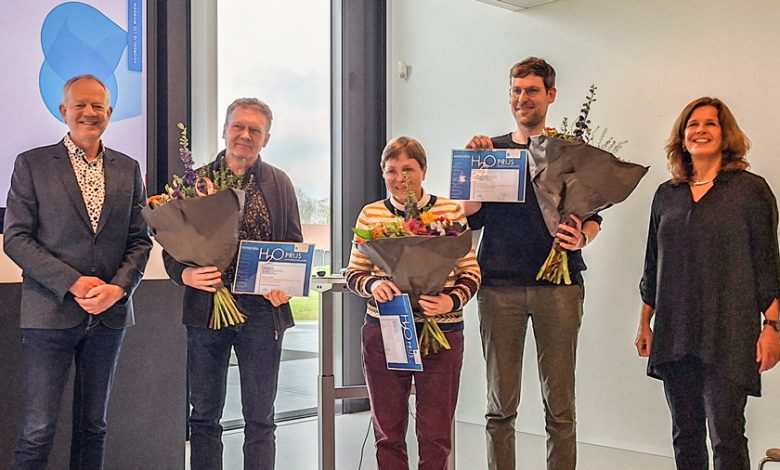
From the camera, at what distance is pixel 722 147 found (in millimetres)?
2664

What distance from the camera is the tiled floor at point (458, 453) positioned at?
3.73m

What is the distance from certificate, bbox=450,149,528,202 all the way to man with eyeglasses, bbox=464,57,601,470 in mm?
48

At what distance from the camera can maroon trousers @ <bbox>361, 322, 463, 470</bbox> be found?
102 inches

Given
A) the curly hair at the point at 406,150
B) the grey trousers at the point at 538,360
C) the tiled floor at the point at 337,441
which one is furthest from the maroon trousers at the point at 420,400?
the tiled floor at the point at 337,441

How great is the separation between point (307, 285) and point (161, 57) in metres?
2.02

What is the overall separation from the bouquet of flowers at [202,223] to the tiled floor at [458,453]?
148 centimetres

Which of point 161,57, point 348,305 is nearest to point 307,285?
point 161,57

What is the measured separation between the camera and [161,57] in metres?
4.05

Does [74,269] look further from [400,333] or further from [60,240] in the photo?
[400,333]

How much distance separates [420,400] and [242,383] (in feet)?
2.01

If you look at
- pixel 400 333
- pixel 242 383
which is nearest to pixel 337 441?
pixel 242 383

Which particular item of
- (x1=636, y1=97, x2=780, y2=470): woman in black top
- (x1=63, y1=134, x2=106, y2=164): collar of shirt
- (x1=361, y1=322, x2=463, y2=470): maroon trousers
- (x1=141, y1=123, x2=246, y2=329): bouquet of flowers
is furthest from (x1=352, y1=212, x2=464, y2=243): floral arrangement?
(x1=63, y1=134, x2=106, y2=164): collar of shirt

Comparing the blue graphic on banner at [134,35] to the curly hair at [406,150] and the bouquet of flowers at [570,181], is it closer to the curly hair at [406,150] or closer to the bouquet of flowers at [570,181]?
the curly hair at [406,150]

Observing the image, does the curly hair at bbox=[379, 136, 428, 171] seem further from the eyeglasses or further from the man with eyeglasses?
the eyeglasses
